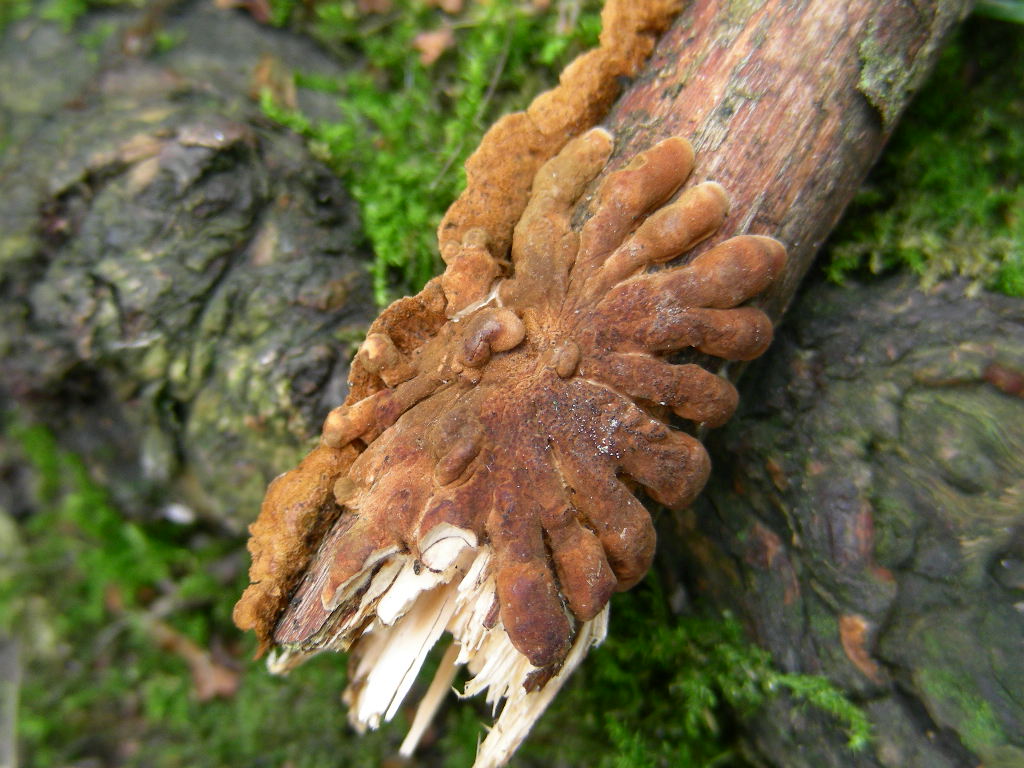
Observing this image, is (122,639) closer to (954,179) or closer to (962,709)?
Answer: (962,709)

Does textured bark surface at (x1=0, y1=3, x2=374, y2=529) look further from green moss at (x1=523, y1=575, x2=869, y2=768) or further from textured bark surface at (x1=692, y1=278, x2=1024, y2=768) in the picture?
textured bark surface at (x1=692, y1=278, x2=1024, y2=768)

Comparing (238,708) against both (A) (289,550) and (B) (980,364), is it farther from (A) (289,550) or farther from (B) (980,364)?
(B) (980,364)

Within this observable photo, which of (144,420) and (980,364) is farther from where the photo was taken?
(144,420)

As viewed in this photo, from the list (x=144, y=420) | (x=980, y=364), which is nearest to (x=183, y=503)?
(x=144, y=420)

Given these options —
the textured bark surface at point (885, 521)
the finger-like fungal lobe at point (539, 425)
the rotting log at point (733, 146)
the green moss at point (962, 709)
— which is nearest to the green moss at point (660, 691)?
the textured bark surface at point (885, 521)

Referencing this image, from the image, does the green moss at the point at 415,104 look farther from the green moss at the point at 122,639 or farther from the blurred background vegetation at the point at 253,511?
the green moss at the point at 122,639

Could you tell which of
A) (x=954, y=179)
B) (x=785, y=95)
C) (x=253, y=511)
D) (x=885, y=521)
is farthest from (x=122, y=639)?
(x=954, y=179)

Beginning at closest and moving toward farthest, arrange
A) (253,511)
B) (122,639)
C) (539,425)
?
(539,425) < (253,511) < (122,639)
